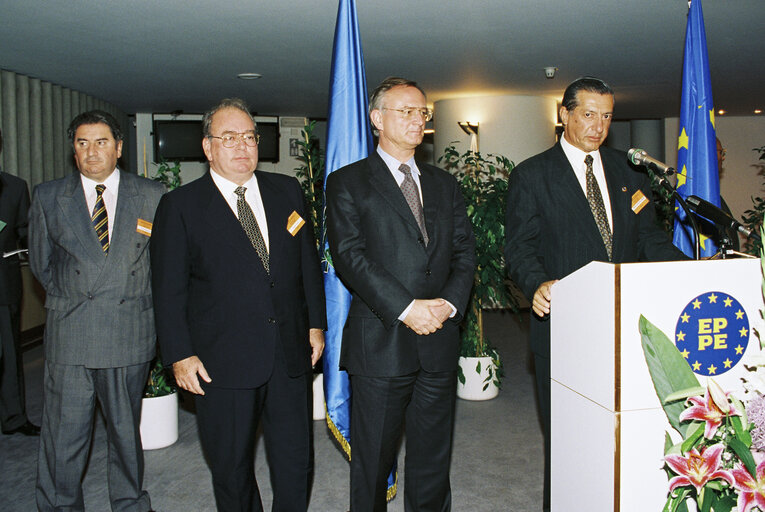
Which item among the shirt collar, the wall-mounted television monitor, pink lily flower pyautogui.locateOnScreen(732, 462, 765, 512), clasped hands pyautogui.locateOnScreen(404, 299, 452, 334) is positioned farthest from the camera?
the wall-mounted television monitor

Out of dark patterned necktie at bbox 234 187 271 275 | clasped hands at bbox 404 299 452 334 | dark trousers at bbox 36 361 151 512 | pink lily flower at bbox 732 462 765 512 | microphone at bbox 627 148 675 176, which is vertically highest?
microphone at bbox 627 148 675 176

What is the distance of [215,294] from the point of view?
2248 mm

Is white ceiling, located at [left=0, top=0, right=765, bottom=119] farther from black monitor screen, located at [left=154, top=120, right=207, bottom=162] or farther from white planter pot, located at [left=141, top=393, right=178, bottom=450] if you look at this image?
white planter pot, located at [left=141, top=393, right=178, bottom=450]

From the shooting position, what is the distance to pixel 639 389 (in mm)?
1438

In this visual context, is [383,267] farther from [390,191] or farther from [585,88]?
[585,88]

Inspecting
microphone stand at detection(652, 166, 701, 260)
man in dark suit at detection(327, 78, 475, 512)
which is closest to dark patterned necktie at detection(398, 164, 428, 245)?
man in dark suit at detection(327, 78, 475, 512)

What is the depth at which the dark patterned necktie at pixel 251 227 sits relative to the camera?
7.64ft

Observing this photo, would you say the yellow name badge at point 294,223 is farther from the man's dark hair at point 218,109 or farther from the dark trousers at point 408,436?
the dark trousers at point 408,436

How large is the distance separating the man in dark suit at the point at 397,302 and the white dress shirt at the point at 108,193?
98 centimetres

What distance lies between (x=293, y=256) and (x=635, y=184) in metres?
1.34

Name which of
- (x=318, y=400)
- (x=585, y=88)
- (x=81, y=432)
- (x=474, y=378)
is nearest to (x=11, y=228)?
(x=81, y=432)

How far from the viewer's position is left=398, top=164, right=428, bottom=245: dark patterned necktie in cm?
239

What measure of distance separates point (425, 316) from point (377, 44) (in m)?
4.51

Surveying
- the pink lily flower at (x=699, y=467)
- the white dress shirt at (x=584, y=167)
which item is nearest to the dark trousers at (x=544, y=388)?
the white dress shirt at (x=584, y=167)
